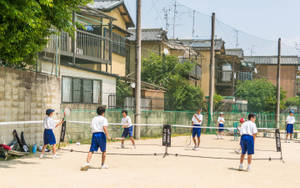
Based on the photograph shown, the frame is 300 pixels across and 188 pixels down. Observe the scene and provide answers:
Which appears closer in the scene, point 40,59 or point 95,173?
point 95,173

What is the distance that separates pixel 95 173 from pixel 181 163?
3.45 meters

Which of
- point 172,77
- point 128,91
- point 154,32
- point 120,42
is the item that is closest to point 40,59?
point 128,91

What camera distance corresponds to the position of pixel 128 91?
28453 millimetres

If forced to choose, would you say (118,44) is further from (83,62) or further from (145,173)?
(145,173)

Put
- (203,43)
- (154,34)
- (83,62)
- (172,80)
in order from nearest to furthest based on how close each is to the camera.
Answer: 1. (83,62)
2. (172,80)
3. (154,34)
4. (203,43)

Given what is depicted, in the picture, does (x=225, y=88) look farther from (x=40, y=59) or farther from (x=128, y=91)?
(x=40, y=59)

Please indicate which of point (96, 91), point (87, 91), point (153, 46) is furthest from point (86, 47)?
point (153, 46)

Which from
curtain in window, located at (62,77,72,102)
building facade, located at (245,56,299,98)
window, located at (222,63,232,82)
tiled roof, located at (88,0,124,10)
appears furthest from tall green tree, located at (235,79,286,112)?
curtain in window, located at (62,77,72,102)

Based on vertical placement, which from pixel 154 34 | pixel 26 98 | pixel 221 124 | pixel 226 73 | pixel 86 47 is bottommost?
pixel 221 124

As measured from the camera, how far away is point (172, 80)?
33219 millimetres

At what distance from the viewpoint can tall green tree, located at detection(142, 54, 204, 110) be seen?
108 feet

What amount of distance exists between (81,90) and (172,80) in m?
12.6

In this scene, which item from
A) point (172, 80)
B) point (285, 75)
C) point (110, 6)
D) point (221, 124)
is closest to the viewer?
point (221, 124)

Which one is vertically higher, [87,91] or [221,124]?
[87,91]
